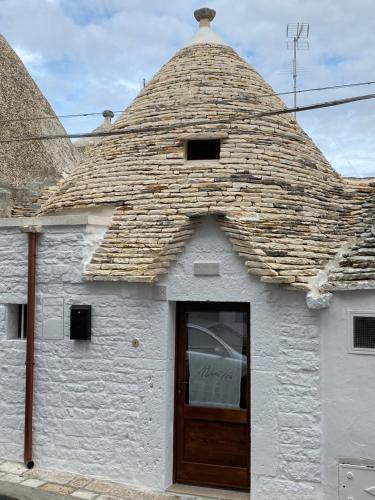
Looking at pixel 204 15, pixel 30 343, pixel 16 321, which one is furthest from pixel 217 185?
pixel 204 15

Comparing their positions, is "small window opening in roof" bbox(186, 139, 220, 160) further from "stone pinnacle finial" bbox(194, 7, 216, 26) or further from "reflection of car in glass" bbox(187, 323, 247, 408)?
"stone pinnacle finial" bbox(194, 7, 216, 26)

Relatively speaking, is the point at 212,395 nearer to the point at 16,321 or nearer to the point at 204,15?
the point at 16,321

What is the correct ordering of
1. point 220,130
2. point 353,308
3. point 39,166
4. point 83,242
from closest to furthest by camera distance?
point 353,308 < point 83,242 < point 220,130 < point 39,166

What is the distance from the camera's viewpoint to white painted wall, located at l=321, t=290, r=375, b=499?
633 centimetres

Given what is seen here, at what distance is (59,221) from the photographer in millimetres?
7723

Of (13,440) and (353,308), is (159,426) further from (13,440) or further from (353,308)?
(353,308)

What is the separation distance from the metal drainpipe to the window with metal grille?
14.2 ft

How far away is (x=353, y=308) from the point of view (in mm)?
6434

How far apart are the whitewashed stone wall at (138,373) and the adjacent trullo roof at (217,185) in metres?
0.31

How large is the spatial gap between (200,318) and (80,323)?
5.29 ft

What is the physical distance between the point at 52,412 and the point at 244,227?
3667 mm

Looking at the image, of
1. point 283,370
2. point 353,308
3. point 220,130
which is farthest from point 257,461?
point 220,130

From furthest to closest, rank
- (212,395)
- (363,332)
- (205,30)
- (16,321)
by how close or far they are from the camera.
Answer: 1. (205,30)
2. (16,321)
3. (212,395)
4. (363,332)

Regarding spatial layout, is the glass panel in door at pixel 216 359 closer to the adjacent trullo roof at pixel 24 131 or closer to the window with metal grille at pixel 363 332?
the window with metal grille at pixel 363 332
